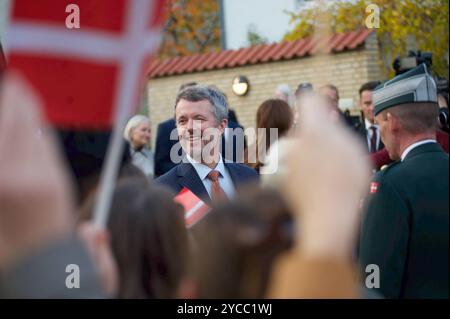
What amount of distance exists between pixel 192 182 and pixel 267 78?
9.18 meters

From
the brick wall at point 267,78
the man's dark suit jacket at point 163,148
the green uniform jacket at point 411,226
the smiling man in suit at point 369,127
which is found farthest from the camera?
the brick wall at point 267,78

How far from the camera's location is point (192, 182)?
420cm

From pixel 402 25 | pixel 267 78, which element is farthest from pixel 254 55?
pixel 402 25

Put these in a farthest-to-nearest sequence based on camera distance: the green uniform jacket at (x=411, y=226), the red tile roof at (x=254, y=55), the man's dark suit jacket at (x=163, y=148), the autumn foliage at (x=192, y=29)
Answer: the autumn foliage at (x=192, y=29) → the red tile roof at (x=254, y=55) → the man's dark suit jacket at (x=163, y=148) → the green uniform jacket at (x=411, y=226)

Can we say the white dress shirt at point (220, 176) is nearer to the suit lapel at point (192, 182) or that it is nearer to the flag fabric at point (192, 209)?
the suit lapel at point (192, 182)

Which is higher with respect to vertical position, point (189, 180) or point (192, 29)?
point (192, 29)

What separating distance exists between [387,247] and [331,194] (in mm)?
1737

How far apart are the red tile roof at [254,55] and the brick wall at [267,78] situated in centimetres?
9

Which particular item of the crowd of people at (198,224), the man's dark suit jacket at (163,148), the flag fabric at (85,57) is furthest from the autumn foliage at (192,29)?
the flag fabric at (85,57)

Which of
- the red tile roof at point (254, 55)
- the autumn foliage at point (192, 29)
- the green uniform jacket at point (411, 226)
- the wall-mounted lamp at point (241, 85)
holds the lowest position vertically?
Answer: the green uniform jacket at point (411, 226)

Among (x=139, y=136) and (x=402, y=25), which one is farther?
(x=402, y=25)

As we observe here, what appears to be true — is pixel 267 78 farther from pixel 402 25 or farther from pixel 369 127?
pixel 369 127

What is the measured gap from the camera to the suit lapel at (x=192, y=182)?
13.7 feet

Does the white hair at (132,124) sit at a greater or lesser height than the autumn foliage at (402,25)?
lesser
